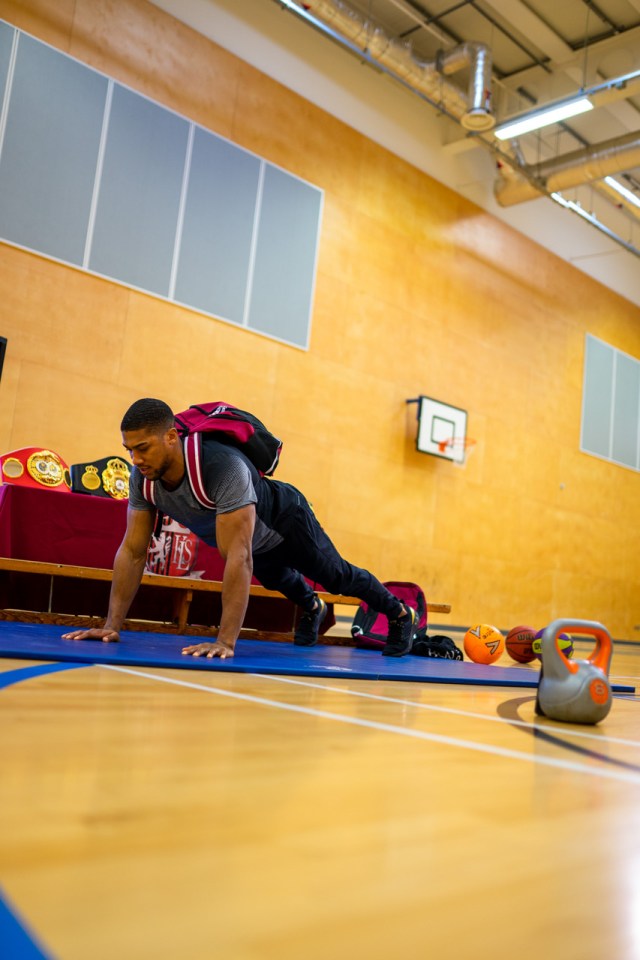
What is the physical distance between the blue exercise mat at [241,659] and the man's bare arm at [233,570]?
108mm

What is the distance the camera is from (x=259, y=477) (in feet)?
12.9

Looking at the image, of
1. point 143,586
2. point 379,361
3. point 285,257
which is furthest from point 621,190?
point 143,586

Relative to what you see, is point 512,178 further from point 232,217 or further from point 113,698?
point 113,698

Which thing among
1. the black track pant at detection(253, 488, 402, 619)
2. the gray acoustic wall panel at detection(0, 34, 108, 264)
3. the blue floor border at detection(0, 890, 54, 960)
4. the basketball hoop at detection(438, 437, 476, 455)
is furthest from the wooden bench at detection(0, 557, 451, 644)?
the basketball hoop at detection(438, 437, 476, 455)

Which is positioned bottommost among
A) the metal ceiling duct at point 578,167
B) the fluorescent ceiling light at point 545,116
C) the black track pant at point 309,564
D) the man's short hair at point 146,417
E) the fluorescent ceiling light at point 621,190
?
the black track pant at point 309,564

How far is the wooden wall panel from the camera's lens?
8.96 m

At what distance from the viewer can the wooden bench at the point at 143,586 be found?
4.68m

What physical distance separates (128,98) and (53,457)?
5.18 metres

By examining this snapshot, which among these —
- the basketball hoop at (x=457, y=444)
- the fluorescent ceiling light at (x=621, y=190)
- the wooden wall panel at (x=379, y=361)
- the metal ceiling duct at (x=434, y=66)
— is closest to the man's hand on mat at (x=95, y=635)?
the wooden wall panel at (x=379, y=361)

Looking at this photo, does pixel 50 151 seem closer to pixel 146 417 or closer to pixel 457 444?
pixel 146 417

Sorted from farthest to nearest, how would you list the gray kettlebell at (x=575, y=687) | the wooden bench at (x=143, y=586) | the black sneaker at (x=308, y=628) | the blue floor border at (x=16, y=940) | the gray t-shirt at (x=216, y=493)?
the black sneaker at (x=308, y=628)
the wooden bench at (x=143, y=586)
the gray t-shirt at (x=216, y=493)
the gray kettlebell at (x=575, y=687)
the blue floor border at (x=16, y=940)

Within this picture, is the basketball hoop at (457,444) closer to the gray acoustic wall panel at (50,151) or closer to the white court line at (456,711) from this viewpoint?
the gray acoustic wall panel at (50,151)

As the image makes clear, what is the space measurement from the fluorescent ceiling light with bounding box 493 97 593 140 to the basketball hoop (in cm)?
428

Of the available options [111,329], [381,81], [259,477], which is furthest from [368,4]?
[259,477]
